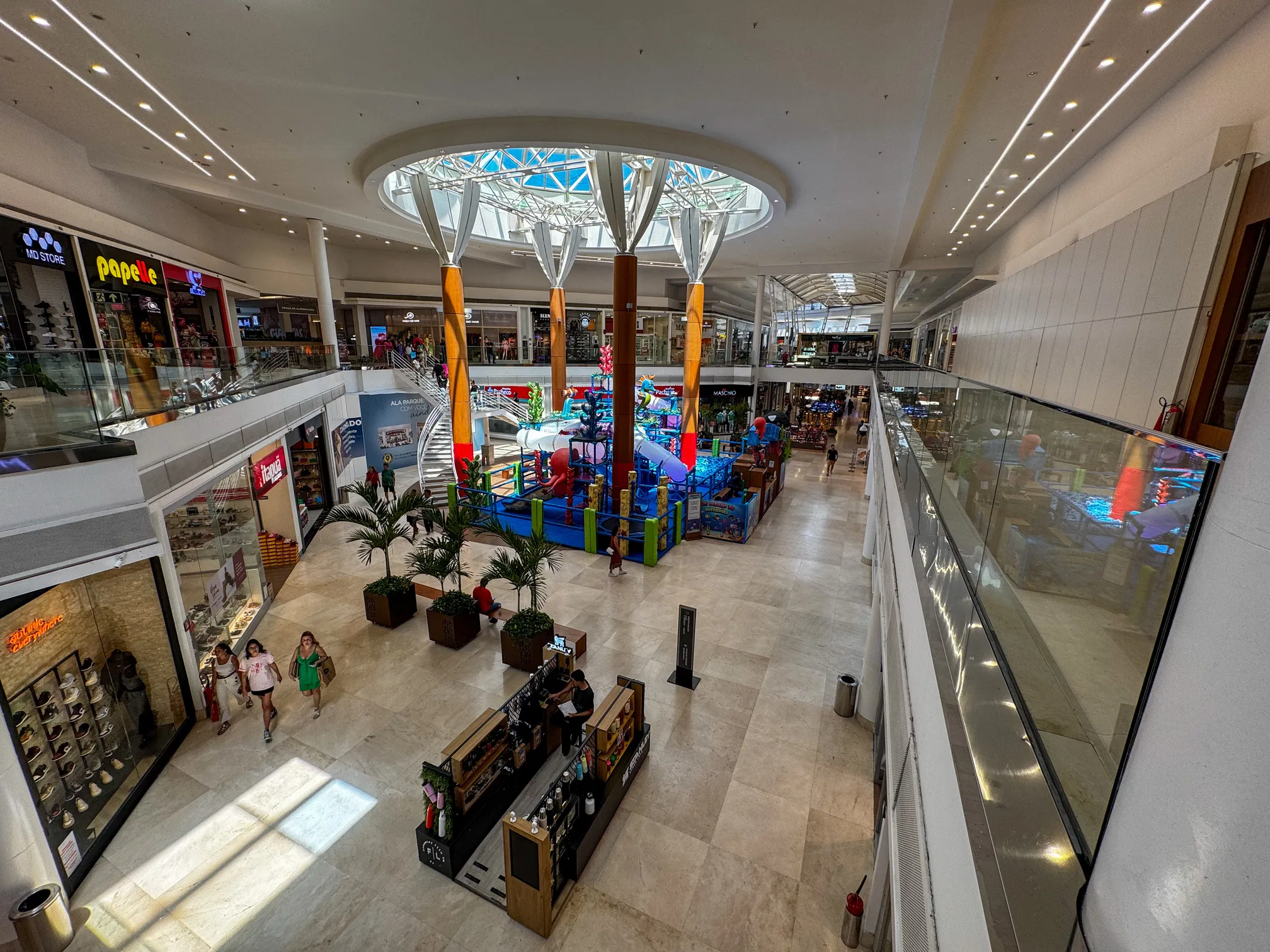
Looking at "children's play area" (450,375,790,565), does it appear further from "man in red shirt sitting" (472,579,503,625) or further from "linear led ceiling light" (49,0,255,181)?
"linear led ceiling light" (49,0,255,181)

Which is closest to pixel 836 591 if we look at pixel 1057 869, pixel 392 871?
pixel 392 871

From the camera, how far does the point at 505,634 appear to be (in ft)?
27.9

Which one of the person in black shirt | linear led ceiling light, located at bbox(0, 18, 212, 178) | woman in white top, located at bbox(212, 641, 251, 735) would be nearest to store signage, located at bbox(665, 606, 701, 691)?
the person in black shirt

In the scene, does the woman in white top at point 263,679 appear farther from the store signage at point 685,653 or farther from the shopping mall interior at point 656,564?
the store signage at point 685,653

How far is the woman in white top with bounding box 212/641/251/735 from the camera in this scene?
7.01 meters

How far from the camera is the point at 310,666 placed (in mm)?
7340

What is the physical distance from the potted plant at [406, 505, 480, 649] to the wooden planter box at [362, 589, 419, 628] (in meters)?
0.49

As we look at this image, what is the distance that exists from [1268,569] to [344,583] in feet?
42.7

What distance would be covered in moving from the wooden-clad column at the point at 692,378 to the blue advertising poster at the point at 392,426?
1146 centimetres

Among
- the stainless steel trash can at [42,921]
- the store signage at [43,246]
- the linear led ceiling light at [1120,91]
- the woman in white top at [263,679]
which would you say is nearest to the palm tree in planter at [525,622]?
the woman in white top at [263,679]

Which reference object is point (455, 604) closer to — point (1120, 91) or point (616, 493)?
point (616, 493)

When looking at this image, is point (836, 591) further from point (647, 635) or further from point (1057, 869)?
point (1057, 869)

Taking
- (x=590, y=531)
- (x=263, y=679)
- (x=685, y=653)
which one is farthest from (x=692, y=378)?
(x=263, y=679)

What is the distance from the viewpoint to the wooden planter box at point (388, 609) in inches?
375
